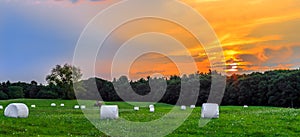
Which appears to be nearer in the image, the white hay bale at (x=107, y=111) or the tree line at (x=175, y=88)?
the white hay bale at (x=107, y=111)

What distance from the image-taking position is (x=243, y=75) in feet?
372

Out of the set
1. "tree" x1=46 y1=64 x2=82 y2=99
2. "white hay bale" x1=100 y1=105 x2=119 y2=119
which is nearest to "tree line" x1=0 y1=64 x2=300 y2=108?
"tree" x1=46 y1=64 x2=82 y2=99

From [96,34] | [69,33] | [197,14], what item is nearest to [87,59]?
[96,34]

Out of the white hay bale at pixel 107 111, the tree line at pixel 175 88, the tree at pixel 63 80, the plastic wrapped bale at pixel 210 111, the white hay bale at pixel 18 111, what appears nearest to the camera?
the white hay bale at pixel 18 111

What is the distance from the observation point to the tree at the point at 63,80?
11025 cm

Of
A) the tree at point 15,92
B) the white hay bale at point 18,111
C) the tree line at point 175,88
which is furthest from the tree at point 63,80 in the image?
the white hay bale at point 18,111

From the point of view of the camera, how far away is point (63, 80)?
4417 inches

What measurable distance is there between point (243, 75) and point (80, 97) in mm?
42737

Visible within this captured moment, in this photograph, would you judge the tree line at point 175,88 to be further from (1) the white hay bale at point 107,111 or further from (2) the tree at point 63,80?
(1) the white hay bale at point 107,111

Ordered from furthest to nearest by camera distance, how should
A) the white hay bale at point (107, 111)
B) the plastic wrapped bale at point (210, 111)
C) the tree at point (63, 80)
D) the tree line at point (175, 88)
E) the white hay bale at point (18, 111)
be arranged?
the tree at point (63, 80), the tree line at point (175, 88), the white hay bale at point (107, 111), the plastic wrapped bale at point (210, 111), the white hay bale at point (18, 111)

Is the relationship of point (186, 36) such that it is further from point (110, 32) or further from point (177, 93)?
point (177, 93)

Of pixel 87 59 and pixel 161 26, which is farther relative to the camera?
pixel 161 26

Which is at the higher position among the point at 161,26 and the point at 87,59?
the point at 161,26

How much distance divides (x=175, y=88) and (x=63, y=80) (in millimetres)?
29462
